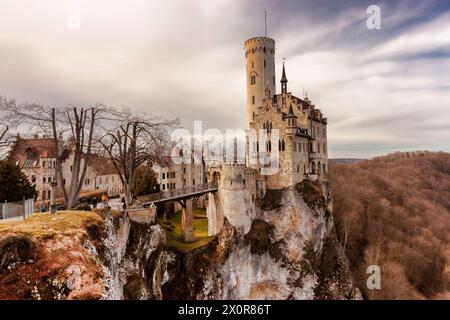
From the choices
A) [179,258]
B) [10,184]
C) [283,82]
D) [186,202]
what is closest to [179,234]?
[186,202]

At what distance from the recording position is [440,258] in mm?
55250

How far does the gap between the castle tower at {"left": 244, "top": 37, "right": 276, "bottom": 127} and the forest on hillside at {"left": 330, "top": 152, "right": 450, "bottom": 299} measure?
97.3ft

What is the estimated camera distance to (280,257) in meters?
A: 37.5

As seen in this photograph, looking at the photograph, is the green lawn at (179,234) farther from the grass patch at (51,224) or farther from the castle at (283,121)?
the grass patch at (51,224)

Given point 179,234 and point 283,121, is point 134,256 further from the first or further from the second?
point 283,121

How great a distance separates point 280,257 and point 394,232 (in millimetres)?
37844

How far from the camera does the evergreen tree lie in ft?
67.9

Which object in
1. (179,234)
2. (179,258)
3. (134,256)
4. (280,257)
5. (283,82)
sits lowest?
(280,257)

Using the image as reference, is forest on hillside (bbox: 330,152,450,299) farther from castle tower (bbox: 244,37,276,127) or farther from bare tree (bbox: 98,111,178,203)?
bare tree (bbox: 98,111,178,203)

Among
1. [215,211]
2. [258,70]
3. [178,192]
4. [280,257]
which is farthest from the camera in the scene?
[258,70]

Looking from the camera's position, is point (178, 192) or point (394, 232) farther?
point (394, 232)
